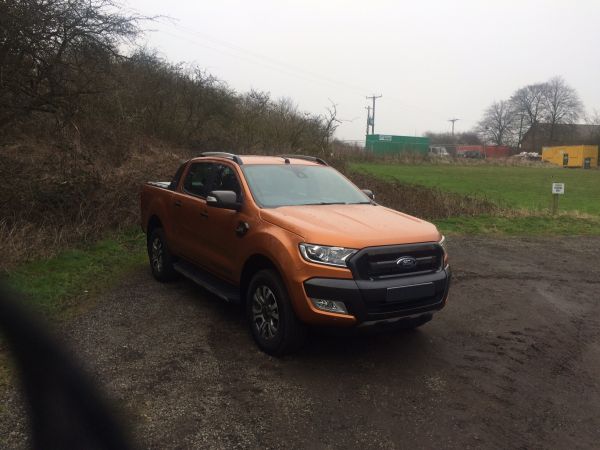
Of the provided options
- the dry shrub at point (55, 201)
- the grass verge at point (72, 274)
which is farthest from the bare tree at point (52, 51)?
the grass verge at point (72, 274)

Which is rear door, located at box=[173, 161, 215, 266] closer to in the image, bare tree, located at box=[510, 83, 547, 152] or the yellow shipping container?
the yellow shipping container

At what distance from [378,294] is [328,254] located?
0.51 metres

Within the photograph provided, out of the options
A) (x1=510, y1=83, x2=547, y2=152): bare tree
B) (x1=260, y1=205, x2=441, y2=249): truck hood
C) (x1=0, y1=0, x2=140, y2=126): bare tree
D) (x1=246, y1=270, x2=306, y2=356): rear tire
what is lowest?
(x1=246, y1=270, x2=306, y2=356): rear tire

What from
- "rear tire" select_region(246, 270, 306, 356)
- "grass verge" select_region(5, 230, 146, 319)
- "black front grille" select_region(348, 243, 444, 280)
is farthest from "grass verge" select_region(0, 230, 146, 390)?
"black front grille" select_region(348, 243, 444, 280)

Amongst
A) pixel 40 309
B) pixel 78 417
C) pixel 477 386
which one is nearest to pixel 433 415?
pixel 477 386

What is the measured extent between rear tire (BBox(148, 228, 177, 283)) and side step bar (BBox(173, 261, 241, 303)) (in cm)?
21

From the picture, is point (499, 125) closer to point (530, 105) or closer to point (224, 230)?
point (530, 105)

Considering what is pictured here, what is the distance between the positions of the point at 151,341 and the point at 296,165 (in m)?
2.56

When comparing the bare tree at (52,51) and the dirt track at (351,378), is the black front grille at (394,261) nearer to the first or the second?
the dirt track at (351,378)

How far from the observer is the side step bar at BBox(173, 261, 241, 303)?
16.8 ft

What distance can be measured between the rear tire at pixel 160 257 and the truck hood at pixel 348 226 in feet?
8.14

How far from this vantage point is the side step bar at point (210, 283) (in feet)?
16.8

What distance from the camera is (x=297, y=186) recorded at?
5602mm

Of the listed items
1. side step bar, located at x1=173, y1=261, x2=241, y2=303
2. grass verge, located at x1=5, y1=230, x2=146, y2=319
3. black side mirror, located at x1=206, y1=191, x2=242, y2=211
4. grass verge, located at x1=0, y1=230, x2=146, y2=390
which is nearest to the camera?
black side mirror, located at x1=206, y1=191, x2=242, y2=211
